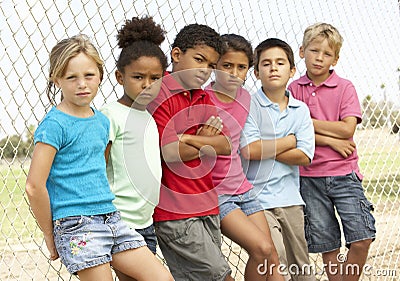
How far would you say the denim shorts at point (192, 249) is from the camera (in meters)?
3.10

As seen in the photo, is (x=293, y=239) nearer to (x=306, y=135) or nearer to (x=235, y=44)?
(x=306, y=135)

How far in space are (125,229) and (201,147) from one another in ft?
1.79

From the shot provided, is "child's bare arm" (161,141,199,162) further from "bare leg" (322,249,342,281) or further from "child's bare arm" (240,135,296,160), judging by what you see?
"bare leg" (322,249,342,281)

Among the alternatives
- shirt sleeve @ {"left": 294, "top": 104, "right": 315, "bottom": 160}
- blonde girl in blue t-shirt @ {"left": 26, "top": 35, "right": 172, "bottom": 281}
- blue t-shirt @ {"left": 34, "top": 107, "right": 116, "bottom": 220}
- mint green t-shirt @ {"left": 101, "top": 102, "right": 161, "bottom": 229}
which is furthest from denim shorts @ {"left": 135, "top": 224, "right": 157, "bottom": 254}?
shirt sleeve @ {"left": 294, "top": 104, "right": 315, "bottom": 160}

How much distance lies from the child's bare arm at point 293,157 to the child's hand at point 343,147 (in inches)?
14.2

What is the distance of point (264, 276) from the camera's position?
3361 millimetres

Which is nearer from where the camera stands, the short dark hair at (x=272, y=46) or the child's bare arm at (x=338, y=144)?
the short dark hair at (x=272, y=46)

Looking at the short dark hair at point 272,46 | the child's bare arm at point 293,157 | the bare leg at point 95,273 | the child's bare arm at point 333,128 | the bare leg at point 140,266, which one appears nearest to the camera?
the bare leg at point 95,273

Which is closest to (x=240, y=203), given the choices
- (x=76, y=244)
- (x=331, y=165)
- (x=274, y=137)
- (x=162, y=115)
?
(x=274, y=137)

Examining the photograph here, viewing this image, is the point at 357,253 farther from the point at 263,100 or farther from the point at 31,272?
the point at 31,272

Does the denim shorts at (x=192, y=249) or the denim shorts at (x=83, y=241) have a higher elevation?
the denim shorts at (x=83, y=241)

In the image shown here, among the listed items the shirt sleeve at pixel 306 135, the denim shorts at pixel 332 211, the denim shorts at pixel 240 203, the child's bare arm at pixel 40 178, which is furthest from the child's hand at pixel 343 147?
the child's bare arm at pixel 40 178

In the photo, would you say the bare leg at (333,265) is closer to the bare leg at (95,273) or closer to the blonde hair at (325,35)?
the blonde hair at (325,35)

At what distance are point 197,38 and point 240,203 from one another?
0.86 metres
